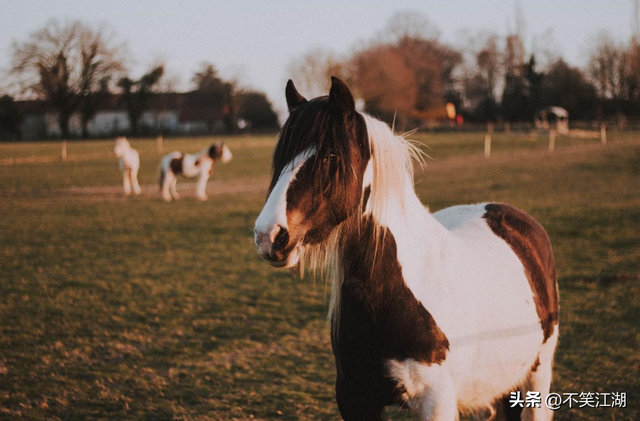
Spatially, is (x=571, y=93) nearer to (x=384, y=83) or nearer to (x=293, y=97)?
(x=384, y=83)

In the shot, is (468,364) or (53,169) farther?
(53,169)

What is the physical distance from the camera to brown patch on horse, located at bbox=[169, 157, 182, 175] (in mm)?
15754

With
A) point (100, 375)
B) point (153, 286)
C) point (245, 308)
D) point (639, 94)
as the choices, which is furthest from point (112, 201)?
point (639, 94)

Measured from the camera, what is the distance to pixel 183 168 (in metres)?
16.1

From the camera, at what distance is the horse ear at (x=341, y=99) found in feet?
5.74

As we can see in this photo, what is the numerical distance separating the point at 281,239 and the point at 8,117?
58132mm

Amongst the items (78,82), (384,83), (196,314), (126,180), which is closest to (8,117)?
(78,82)

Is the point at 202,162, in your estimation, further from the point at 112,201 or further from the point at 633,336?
the point at 633,336

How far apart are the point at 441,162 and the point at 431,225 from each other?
26.4 m

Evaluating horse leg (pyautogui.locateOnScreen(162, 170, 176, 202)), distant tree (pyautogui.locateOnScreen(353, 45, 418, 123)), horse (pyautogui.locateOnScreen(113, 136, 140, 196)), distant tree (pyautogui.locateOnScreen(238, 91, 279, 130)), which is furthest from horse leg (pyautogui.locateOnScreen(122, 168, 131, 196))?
distant tree (pyautogui.locateOnScreen(238, 91, 279, 130))

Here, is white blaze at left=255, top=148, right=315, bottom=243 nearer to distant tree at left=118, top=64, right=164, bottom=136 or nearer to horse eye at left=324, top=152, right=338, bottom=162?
horse eye at left=324, top=152, right=338, bottom=162

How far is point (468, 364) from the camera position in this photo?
221 centimetres

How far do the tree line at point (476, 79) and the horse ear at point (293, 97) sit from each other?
44.0 metres

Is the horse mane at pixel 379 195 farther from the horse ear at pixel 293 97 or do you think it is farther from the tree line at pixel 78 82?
the tree line at pixel 78 82
